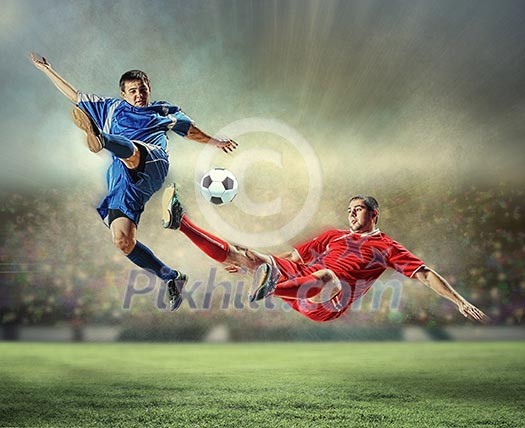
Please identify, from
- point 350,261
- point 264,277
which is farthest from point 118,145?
point 350,261

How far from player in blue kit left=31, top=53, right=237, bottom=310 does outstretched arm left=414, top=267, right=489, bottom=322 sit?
6.39 ft

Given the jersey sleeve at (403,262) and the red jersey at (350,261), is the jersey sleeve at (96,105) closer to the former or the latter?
the red jersey at (350,261)

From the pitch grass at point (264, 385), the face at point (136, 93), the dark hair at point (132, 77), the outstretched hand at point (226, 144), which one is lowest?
the pitch grass at point (264, 385)

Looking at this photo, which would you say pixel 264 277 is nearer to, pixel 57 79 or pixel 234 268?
pixel 234 268

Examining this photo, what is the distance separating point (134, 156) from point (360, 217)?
1989 millimetres

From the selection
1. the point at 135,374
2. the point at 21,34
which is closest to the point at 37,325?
the point at 135,374

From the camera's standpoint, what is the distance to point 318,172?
226 inches

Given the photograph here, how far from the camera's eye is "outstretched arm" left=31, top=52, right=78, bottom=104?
494 centimetres

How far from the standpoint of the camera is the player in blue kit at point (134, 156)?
4.61 m

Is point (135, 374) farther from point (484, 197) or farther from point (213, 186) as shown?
point (484, 197)

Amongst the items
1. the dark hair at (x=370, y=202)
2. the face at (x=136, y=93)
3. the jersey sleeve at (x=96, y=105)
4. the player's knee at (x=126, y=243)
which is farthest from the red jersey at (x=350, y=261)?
the jersey sleeve at (x=96, y=105)

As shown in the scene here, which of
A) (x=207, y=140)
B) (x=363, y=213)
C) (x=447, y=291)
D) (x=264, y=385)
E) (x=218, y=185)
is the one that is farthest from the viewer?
(x=264, y=385)

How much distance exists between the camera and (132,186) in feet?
15.2

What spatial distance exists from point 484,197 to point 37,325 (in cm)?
508
